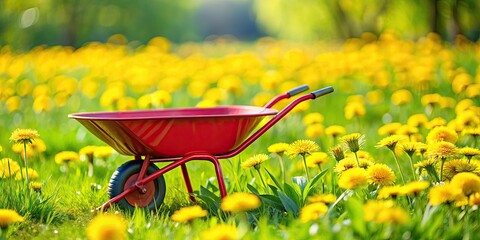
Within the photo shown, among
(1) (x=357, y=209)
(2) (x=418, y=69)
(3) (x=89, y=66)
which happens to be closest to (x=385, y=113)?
(2) (x=418, y=69)

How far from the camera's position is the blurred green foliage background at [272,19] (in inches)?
471

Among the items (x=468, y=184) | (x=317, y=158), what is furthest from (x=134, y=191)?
(x=468, y=184)

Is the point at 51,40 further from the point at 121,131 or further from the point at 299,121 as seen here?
the point at 121,131

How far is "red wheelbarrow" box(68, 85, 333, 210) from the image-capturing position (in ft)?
9.14

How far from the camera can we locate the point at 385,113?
5.22 m

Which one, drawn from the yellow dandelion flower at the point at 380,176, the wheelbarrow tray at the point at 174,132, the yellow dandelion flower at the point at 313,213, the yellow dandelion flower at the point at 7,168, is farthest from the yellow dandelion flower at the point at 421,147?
the yellow dandelion flower at the point at 7,168

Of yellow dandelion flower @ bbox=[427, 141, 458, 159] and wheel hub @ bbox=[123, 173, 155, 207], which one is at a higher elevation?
wheel hub @ bbox=[123, 173, 155, 207]

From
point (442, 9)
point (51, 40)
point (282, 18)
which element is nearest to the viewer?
point (442, 9)

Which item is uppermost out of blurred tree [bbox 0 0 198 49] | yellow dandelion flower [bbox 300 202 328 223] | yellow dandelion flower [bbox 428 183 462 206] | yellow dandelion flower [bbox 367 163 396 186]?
blurred tree [bbox 0 0 198 49]

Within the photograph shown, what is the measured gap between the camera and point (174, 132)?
2.84m

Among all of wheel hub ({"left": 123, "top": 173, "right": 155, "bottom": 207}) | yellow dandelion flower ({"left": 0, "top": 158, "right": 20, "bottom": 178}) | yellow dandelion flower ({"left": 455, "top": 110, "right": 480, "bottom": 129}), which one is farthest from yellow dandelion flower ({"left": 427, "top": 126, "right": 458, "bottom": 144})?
yellow dandelion flower ({"left": 0, "top": 158, "right": 20, "bottom": 178})

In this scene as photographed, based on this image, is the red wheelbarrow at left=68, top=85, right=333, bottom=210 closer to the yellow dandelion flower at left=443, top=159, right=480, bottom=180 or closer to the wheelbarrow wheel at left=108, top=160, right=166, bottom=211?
the wheelbarrow wheel at left=108, top=160, right=166, bottom=211

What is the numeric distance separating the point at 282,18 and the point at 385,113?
1163 cm

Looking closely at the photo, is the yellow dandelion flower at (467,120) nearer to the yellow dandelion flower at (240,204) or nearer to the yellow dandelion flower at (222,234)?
the yellow dandelion flower at (240,204)
